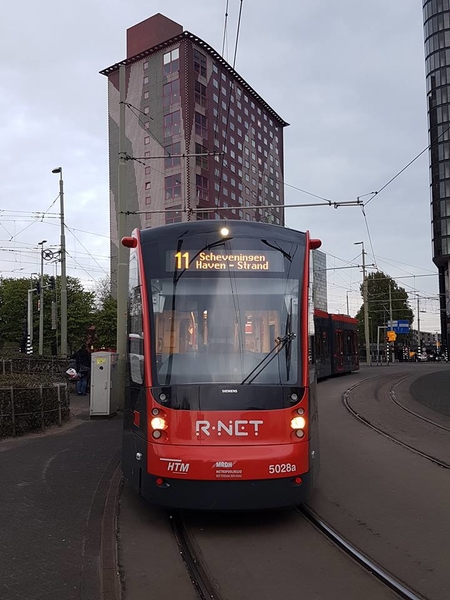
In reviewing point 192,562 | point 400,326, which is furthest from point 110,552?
point 400,326

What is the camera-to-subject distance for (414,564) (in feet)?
15.8

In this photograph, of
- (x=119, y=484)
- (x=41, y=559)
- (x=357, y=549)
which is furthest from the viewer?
(x=119, y=484)

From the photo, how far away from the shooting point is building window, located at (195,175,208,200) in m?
63.2

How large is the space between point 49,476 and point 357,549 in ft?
14.2

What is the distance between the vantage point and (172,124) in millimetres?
63406

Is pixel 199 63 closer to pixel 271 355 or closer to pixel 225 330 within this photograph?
pixel 225 330

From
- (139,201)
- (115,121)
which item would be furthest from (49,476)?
(115,121)

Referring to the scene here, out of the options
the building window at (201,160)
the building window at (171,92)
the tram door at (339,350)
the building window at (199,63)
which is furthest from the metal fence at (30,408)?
the building window at (199,63)

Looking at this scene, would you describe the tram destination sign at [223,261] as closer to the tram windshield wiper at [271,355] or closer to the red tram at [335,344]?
the tram windshield wiper at [271,355]

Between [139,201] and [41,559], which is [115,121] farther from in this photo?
[41,559]

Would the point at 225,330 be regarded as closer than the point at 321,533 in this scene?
No

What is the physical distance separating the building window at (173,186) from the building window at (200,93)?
9.31 meters

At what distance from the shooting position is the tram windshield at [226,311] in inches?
234

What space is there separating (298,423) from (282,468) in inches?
18.3
